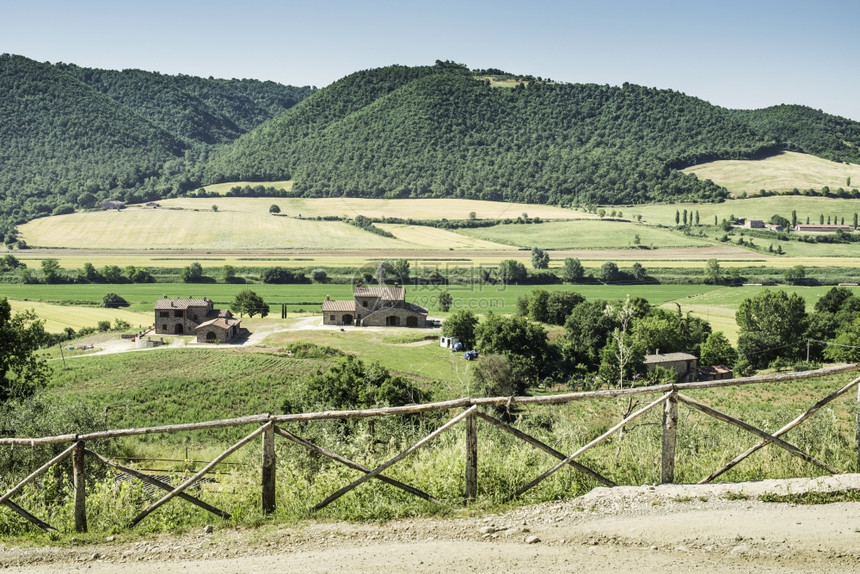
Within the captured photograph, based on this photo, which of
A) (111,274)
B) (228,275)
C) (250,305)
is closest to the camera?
(250,305)

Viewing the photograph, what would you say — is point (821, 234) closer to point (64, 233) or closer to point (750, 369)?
point (750, 369)

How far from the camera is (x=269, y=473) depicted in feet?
25.2

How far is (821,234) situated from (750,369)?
6852 centimetres

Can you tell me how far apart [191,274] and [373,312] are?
32361 millimetres

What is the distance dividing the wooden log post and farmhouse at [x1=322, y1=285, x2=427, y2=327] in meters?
55.5

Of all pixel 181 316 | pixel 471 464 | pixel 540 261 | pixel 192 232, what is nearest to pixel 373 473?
pixel 471 464

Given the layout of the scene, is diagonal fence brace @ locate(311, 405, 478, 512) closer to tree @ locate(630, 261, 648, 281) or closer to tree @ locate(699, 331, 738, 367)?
tree @ locate(699, 331, 738, 367)

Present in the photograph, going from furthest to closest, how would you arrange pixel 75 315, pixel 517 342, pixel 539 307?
pixel 75 315 < pixel 539 307 < pixel 517 342

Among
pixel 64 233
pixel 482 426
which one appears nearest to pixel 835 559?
pixel 482 426

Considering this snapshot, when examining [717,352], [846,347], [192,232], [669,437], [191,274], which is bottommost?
[717,352]

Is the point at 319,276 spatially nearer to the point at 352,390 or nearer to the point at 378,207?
the point at 352,390

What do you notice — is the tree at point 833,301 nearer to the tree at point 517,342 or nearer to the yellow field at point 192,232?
the tree at point 517,342

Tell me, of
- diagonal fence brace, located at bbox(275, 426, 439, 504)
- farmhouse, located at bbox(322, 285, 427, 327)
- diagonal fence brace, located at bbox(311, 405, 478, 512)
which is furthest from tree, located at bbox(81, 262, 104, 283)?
diagonal fence brace, located at bbox(311, 405, 478, 512)

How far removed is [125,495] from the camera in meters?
7.86
